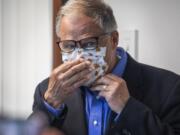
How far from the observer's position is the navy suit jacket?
0.74 m

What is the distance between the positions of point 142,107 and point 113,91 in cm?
8

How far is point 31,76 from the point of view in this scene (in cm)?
154

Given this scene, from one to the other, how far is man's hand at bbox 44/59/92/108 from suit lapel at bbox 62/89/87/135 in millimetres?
67

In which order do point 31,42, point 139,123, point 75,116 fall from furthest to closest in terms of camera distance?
point 31,42 < point 75,116 < point 139,123

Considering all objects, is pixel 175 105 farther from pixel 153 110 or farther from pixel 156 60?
pixel 156 60

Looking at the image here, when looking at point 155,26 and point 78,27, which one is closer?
point 78,27

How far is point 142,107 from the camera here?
76 centimetres

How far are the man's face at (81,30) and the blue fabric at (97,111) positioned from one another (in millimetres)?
53

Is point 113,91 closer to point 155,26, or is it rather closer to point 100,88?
point 100,88

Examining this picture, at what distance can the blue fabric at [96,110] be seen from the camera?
2.63 feet

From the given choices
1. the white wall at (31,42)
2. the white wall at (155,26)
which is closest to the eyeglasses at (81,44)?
the white wall at (31,42)

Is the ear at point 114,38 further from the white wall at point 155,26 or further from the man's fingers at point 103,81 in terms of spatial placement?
the white wall at point 155,26

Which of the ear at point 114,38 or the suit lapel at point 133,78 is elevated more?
the ear at point 114,38

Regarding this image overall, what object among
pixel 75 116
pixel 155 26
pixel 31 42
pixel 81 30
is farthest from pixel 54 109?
pixel 155 26
